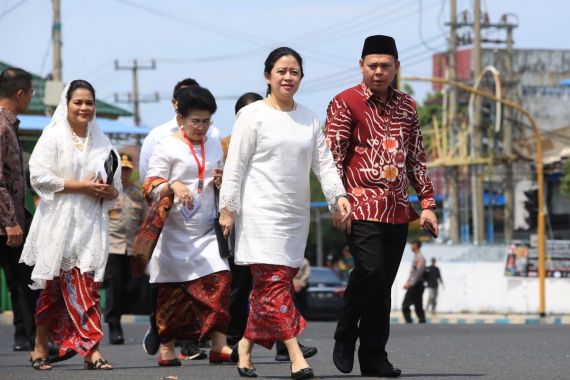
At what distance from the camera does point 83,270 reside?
898cm

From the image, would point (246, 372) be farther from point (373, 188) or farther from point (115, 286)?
point (115, 286)

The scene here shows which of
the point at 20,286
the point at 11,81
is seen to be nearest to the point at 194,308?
the point at 20,286

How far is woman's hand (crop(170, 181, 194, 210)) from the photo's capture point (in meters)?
8.93

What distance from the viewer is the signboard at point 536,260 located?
3541 centimetres

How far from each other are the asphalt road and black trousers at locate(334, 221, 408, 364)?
24 centimetres

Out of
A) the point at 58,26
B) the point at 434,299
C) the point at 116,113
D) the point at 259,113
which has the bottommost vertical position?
the point at 434,299

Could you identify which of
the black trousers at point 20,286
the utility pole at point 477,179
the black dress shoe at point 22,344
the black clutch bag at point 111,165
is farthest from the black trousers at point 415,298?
the utility pole at point 477,179

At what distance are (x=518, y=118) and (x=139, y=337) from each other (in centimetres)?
5058

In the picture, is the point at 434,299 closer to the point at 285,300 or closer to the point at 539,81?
the point at 285,300

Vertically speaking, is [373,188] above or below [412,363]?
above

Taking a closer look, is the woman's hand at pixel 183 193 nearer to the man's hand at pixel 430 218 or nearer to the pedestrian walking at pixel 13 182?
the pedestrian walking at pixel 13 182

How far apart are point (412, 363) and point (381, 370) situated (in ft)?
5.08

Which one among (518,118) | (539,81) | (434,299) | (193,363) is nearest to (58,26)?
(434,299)

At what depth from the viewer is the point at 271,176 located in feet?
26.3
